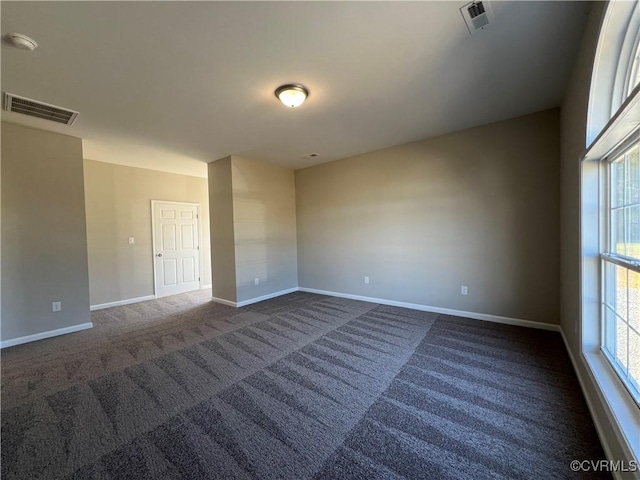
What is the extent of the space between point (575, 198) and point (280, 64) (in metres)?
2.79

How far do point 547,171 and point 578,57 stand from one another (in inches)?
54.7

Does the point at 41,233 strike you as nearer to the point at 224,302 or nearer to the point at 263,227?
the point at 224,302

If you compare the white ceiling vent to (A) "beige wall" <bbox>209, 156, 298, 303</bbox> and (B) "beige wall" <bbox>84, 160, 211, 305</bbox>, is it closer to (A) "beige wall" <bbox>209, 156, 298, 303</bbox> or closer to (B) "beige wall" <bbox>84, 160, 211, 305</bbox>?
(A) "beige wall" <bbox>209, 156, 298, 303</bbox>

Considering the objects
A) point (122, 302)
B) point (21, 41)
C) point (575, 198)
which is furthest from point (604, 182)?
point (122, 302)

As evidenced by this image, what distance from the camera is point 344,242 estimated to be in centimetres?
496

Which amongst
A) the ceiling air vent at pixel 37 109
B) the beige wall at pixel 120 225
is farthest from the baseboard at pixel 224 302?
the ceiling air vent at pixel 37 109

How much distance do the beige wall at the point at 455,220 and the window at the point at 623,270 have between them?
1470 mm

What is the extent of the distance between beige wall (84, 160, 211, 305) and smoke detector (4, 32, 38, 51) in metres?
3.27

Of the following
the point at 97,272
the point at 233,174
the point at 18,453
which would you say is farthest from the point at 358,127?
the point at 97,272

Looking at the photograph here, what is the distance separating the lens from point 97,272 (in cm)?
458

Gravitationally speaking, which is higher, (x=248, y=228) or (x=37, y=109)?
(x=37, y=109)

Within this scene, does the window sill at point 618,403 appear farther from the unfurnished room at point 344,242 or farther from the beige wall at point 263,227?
the beige wall at point 263,227

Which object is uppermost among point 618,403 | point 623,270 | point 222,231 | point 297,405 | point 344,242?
point 222,231

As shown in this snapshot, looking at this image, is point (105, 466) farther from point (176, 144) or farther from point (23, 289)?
point (176, 144)
